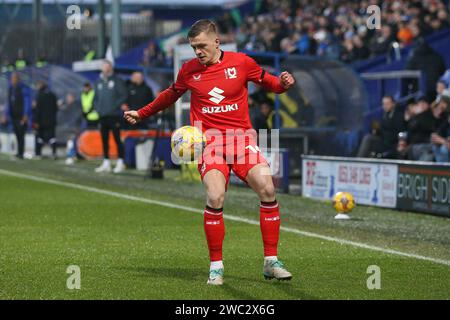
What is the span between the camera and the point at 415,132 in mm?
19719

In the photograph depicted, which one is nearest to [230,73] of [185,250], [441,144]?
[185,250]

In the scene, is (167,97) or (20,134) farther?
(20,134)


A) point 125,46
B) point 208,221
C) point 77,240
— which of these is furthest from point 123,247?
point 125,46

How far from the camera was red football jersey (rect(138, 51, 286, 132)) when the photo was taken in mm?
9945

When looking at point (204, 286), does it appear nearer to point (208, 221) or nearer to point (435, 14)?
point (208, 221)

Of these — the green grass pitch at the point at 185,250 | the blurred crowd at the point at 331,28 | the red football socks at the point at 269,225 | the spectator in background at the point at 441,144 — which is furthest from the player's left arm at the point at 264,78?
the blurred crowd at the point at 331,28

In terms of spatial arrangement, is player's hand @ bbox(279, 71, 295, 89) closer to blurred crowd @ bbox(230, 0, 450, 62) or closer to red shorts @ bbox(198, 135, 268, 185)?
red shorts @ bbox(198, 135, 268, 185)

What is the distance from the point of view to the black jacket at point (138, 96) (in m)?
25.1

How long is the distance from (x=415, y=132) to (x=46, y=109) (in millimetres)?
13301

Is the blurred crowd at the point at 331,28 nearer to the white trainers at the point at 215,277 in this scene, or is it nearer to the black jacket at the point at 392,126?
the black jacket at the point at 392,126

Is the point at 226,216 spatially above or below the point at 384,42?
below

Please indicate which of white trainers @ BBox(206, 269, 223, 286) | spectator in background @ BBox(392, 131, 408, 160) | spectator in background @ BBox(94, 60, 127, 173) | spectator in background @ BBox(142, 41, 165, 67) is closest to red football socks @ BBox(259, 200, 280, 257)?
white trainers @ BBox(206, 269, 223, 286)

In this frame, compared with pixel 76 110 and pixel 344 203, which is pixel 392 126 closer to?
pixel 344 203

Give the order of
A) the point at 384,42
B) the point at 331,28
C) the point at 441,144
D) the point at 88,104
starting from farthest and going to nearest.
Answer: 1. the point at 331,28
2. the point at 88,104
3. the point at 384,42
4. the point at 441,144
